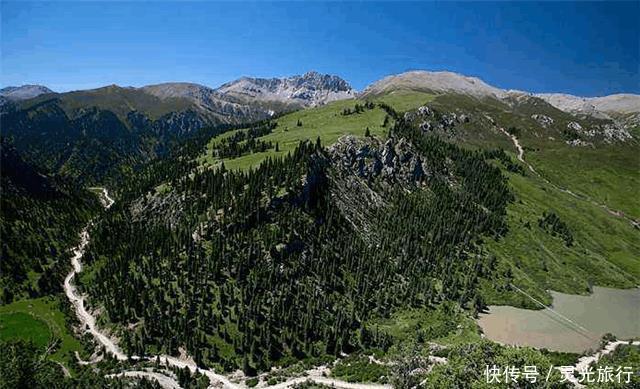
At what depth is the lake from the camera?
386 feet

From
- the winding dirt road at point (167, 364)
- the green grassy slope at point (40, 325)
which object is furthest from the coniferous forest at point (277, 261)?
the green grassy slope at point (40, 325)

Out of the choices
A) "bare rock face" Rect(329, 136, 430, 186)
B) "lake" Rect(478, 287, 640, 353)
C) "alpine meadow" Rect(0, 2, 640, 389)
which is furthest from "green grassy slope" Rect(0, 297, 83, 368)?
"bare rock face" Rect(329, 136, 430, 186)

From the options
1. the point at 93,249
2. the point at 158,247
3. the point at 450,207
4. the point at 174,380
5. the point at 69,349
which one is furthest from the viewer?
the point at 450,207

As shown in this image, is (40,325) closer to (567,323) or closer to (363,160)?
(363,160)

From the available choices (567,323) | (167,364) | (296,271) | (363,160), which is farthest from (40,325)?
(567,323)

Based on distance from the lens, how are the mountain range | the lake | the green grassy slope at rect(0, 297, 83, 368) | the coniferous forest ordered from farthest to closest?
the lake < the coniferous forest < the green grassy slope at rect(0, 297, 83, 368) < the mountain range

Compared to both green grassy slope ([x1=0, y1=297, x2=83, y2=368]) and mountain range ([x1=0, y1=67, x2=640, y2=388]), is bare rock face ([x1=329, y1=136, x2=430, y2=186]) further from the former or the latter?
green grassy slope ([x1=0, y1=297, x2=83, y2=368])

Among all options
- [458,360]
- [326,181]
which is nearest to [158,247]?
[326,181]

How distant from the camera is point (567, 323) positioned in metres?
130

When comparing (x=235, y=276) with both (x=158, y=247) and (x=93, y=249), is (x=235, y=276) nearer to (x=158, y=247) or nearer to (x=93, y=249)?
(x=158, y=247)

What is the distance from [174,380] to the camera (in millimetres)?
90188

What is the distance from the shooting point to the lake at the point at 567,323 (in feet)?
386

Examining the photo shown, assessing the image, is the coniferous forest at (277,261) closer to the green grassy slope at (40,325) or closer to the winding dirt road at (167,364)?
the winding dirt road at (167,364)

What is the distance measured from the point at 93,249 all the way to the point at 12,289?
2716cm
